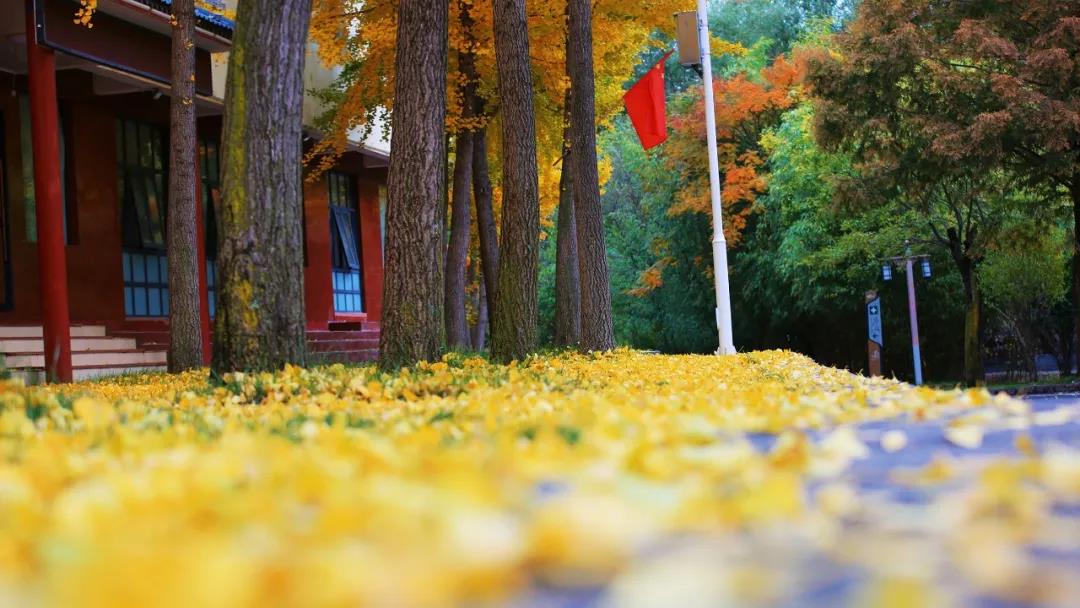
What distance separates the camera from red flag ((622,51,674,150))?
1923 centimetres

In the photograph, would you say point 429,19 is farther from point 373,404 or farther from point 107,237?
point 107,237

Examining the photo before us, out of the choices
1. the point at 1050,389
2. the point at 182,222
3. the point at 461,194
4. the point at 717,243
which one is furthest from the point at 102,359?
the point at 1050,389

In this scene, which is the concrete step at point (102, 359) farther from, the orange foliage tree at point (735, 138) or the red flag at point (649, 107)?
the orange foliage tree at point (735, 138)

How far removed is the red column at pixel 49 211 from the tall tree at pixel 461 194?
20.9 ft

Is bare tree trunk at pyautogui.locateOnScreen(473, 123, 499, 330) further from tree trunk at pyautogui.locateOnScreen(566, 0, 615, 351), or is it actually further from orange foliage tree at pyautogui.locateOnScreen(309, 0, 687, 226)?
tree trunk at pyautogui.locateOnScreen(566, 0, 615, 351)

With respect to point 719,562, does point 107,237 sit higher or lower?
higher

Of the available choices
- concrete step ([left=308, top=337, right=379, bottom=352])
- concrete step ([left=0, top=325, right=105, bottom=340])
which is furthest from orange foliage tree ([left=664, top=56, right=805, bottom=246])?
concrete step ([left=0, top=325, right=105, bottom=340])

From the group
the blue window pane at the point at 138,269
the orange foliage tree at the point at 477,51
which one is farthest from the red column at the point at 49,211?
the orange foliage tree at the point at 477,51

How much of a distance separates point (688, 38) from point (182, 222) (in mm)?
9293

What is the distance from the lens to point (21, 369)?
14.9 meters

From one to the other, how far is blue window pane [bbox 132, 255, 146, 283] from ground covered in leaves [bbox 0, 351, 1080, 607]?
16.7 m

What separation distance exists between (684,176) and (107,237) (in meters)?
22.4

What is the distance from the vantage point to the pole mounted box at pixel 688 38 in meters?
18.9

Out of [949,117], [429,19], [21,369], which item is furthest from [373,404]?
[949,117]
